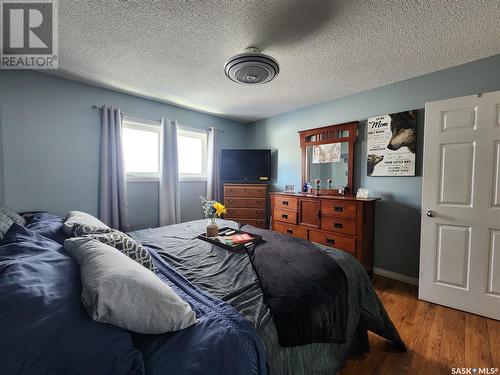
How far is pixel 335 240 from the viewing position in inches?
109

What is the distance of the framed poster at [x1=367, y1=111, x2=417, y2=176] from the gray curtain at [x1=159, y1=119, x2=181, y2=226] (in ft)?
9.35

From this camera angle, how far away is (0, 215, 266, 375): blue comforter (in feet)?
1.96

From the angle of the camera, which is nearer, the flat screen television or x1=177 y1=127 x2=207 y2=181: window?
x1=177 y1=127 x2=207 y2=181: window

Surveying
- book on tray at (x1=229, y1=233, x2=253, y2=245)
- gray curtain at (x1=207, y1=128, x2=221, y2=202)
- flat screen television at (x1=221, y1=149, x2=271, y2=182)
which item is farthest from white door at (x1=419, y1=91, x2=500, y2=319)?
gray curtain at (x1=207, y1=128, x2=221, y2=202)

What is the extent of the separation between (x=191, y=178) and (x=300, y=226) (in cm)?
203

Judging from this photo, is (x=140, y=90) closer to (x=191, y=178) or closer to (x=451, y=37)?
(x=191, y=178)

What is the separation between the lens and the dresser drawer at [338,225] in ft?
8.65

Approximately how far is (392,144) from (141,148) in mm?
3499

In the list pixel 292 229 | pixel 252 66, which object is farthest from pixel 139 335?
pixel 292 229

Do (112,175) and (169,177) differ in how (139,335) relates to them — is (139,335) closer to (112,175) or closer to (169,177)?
(112,175)

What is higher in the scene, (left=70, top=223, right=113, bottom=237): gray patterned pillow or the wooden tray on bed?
(left=70, top=223, right=113, bottom=237): gray patterned pillow

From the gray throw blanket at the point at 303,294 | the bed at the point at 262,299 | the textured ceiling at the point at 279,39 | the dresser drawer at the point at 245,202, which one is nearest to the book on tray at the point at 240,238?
the bed at the point at 262,299

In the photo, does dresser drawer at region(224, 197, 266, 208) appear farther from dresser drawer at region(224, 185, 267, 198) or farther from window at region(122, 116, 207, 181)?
window at region(122, 116, 207, 181)

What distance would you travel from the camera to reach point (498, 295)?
188cm
